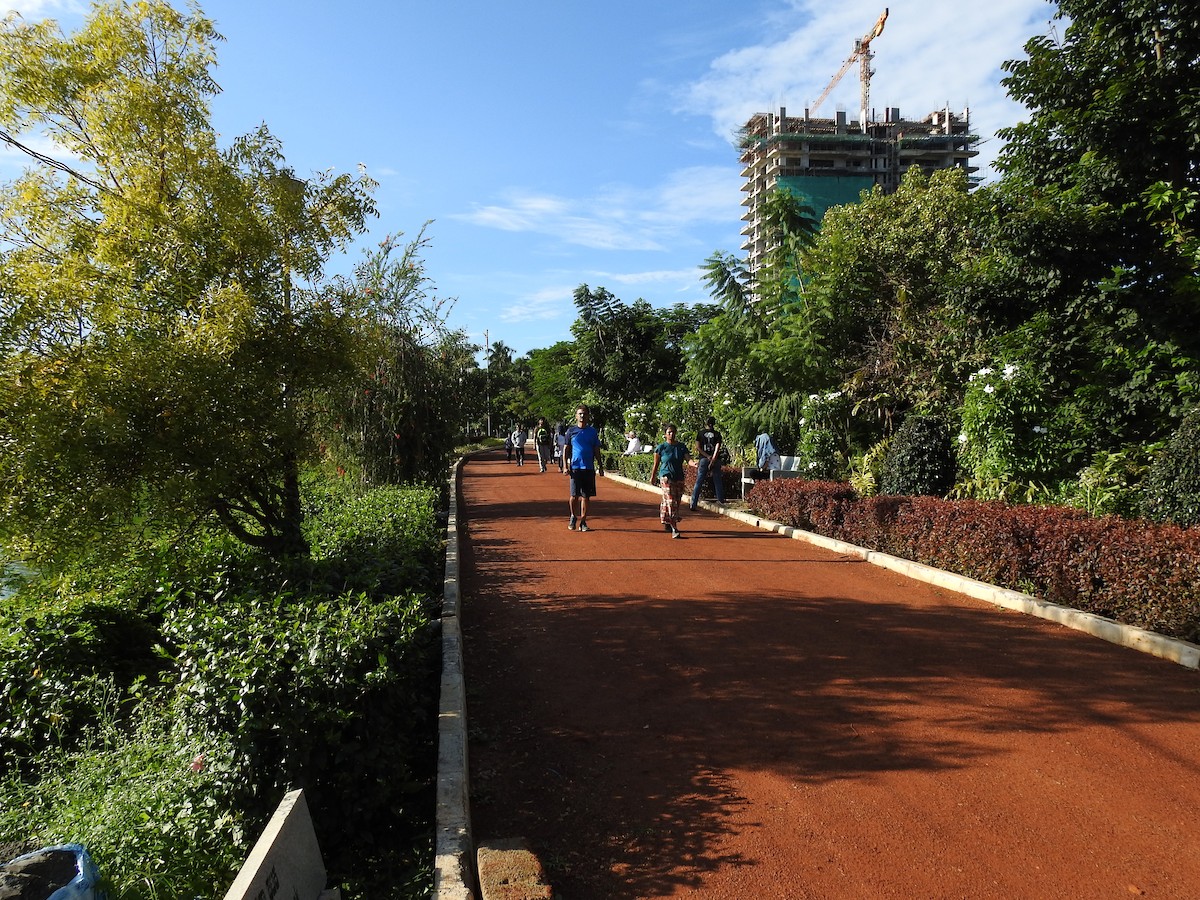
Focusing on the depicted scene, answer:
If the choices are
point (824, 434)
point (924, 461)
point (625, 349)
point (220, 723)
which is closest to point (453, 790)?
point (220, 723)

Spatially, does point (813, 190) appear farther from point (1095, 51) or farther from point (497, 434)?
point (1095, 51)

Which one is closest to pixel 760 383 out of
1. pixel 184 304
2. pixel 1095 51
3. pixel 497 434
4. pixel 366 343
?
pixel 1095 51

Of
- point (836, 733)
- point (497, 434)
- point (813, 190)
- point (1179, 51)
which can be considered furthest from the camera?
point (813, 190)

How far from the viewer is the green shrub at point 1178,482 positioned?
697cm

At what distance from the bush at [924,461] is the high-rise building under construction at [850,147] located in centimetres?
9281

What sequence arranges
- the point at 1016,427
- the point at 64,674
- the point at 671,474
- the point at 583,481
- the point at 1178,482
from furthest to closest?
the point at 583,481, the point at 671,474, the point at 1016,427, the point at 1178,482, the point at 64,674

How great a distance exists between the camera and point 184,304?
581cm

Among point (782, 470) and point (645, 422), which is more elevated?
point (645, 422)

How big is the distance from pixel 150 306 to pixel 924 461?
9917 millimetres

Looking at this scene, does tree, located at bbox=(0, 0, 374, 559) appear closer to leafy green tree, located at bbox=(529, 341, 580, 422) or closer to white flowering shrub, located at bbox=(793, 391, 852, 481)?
white flowering shrub, located at bbox=(793, 391, 852, 481)

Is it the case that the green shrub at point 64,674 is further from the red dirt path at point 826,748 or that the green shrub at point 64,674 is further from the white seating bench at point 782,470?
the white seating bench at point 782,470

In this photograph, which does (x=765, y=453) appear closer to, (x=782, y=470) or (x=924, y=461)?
(x=782, y=470)

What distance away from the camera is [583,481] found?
1171cm

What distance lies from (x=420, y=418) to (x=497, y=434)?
6282cm
